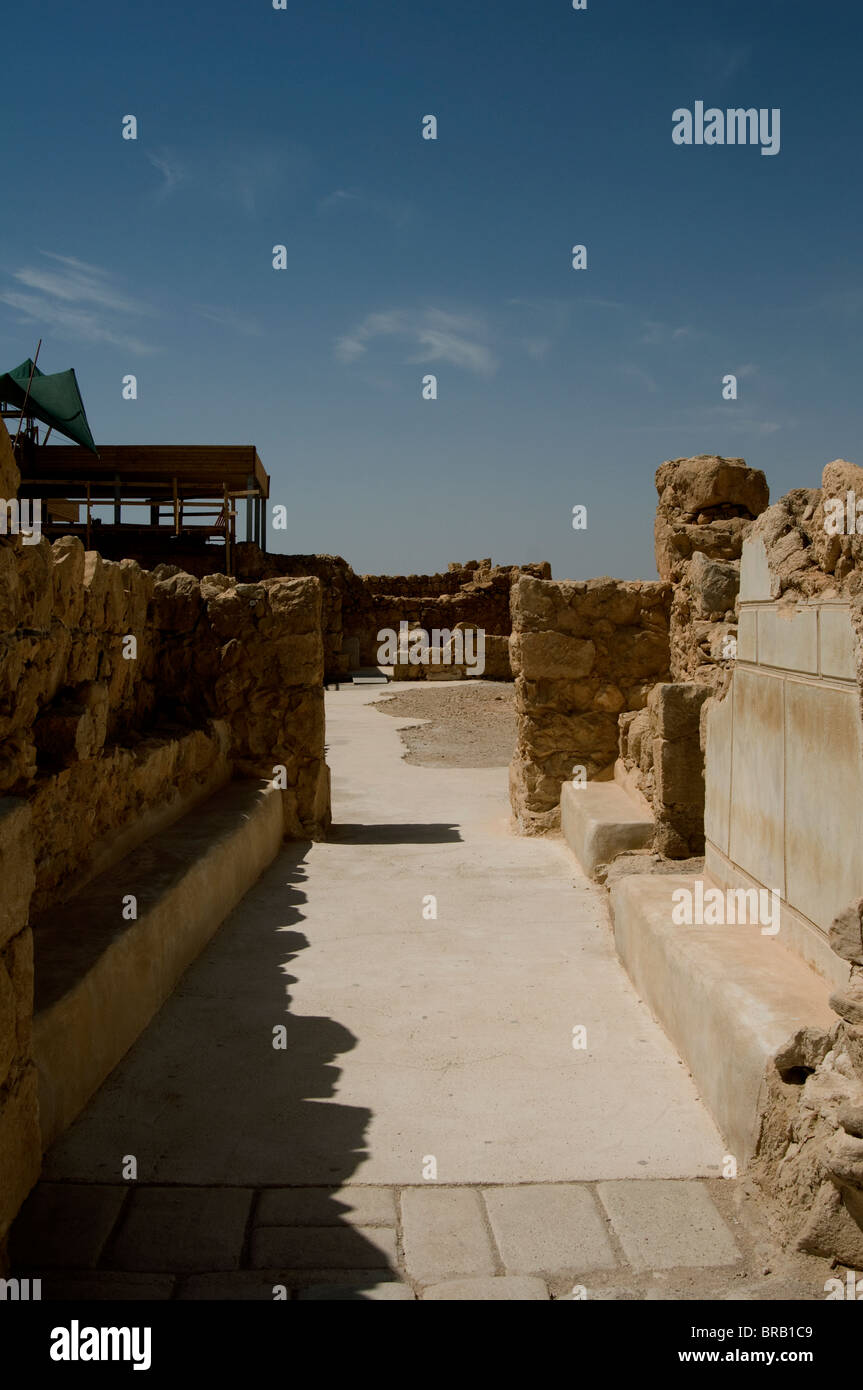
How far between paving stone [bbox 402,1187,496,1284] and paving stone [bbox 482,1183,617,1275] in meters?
0.05

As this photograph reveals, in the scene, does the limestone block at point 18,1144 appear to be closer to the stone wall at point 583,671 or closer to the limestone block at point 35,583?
the limestone block at point 35,583

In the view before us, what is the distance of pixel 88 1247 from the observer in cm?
264

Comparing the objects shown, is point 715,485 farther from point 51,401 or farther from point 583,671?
point 51,401

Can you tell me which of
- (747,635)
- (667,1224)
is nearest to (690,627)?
(747,635)

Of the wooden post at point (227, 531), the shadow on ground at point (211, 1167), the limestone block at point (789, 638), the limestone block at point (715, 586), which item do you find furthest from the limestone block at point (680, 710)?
the wooden post at point (227, 531)

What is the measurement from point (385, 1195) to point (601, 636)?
6215 millimetres

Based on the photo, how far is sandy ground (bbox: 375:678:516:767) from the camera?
13758mm

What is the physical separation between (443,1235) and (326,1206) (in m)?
0.35

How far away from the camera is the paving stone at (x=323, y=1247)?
102 inches

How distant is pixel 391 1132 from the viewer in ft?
10.8

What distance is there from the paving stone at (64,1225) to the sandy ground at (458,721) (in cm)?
1027

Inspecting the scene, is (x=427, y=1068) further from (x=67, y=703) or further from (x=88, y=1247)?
(x=67, y=703)

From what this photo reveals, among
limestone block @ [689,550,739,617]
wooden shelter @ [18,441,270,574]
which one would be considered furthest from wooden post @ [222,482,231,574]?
limestone block @ [689,550,739,617]

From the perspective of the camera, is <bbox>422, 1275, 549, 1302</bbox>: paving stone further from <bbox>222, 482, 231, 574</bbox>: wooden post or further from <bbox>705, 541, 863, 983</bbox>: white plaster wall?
<bbox>222, 482, 231, 574</bbox>: wooden post
